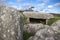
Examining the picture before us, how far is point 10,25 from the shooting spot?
2.80m

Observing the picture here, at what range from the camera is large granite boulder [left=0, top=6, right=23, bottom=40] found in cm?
276

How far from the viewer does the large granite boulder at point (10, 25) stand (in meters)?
2.76

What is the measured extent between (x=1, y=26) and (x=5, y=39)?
226mm

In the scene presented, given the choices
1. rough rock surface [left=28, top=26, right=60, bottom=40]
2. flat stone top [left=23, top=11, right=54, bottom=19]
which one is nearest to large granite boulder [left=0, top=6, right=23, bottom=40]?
rough rock surface [left=28, top=26, right=60, bottom=40]

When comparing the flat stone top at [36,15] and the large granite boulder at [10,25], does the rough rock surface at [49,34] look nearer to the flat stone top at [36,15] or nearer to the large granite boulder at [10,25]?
the large granite boulder at [10,25]

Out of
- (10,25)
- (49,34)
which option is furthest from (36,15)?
(49,34)

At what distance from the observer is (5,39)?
275cm

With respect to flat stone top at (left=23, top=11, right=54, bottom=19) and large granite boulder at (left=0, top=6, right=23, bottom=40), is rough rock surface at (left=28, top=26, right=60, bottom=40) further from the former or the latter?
flat stone top at (left=23, top=11, right=54, bottom=19)

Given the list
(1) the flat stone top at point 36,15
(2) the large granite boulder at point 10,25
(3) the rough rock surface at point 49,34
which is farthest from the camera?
(1) the flat stone top at point 36,15

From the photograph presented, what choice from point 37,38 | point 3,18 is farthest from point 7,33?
point 37,38

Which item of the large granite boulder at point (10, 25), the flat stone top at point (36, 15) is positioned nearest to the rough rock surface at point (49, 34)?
the large granite boulder at point (10, 25)

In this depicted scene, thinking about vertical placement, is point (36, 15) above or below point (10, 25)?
below

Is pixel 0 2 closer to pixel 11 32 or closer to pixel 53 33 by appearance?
pixel 11 32

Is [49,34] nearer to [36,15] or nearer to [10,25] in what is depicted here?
[10,25]
